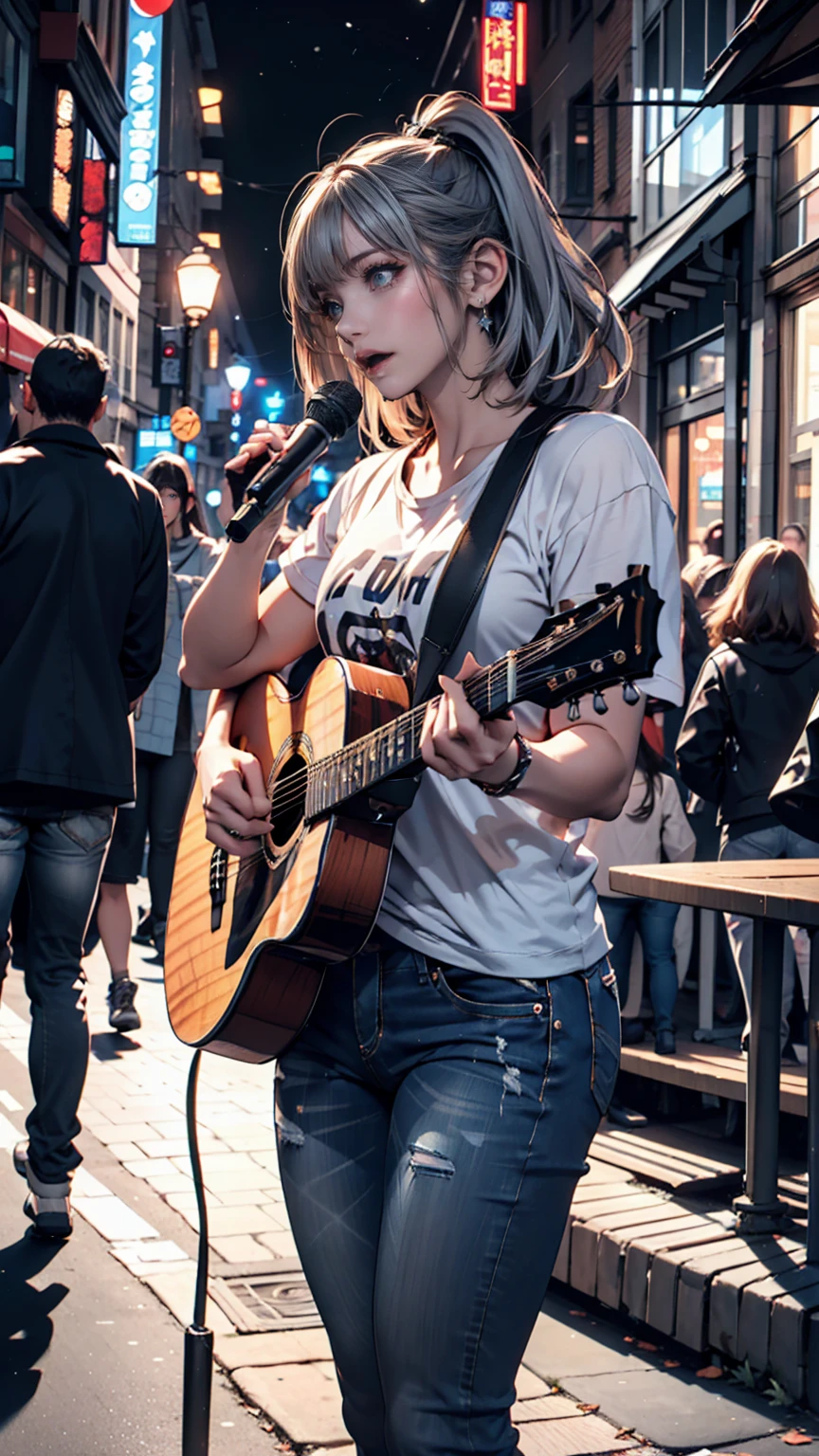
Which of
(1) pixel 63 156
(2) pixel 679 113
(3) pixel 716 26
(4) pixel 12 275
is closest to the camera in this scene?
Result: (3) pixel 716 26

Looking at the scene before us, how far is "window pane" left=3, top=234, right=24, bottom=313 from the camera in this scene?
1991 centimetres

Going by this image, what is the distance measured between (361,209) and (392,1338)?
4.39 ft

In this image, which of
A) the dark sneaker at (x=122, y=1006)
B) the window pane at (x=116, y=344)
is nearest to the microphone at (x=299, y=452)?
the dark sneaker at (x=122, y=1006)

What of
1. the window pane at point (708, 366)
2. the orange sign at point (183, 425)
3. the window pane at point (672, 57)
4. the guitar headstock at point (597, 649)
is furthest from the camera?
the orange sign at point (183, 425)

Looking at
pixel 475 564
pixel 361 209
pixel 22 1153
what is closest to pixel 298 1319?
pixel 22 1153

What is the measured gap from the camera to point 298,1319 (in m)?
3.63

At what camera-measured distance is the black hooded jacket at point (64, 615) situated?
3.96 meters

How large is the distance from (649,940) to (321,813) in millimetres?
4064

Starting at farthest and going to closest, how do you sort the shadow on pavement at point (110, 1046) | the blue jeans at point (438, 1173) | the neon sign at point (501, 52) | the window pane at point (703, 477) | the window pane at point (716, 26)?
the neon sign at point (501, 52)
the window pane at point (703, 477)
the window pane at point (716, 26)
the shadow on pavement at point (110, 1046)
the blue jeans at point (438, 1173)

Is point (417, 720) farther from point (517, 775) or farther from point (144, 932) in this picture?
point (144, 932)

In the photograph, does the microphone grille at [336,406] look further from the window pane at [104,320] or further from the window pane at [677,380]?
the window pane at [104,320]

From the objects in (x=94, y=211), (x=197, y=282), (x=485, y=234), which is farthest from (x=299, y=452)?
(x=94, y=211)

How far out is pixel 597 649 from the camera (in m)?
1.49

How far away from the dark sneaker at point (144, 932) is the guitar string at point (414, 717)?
6.04m
